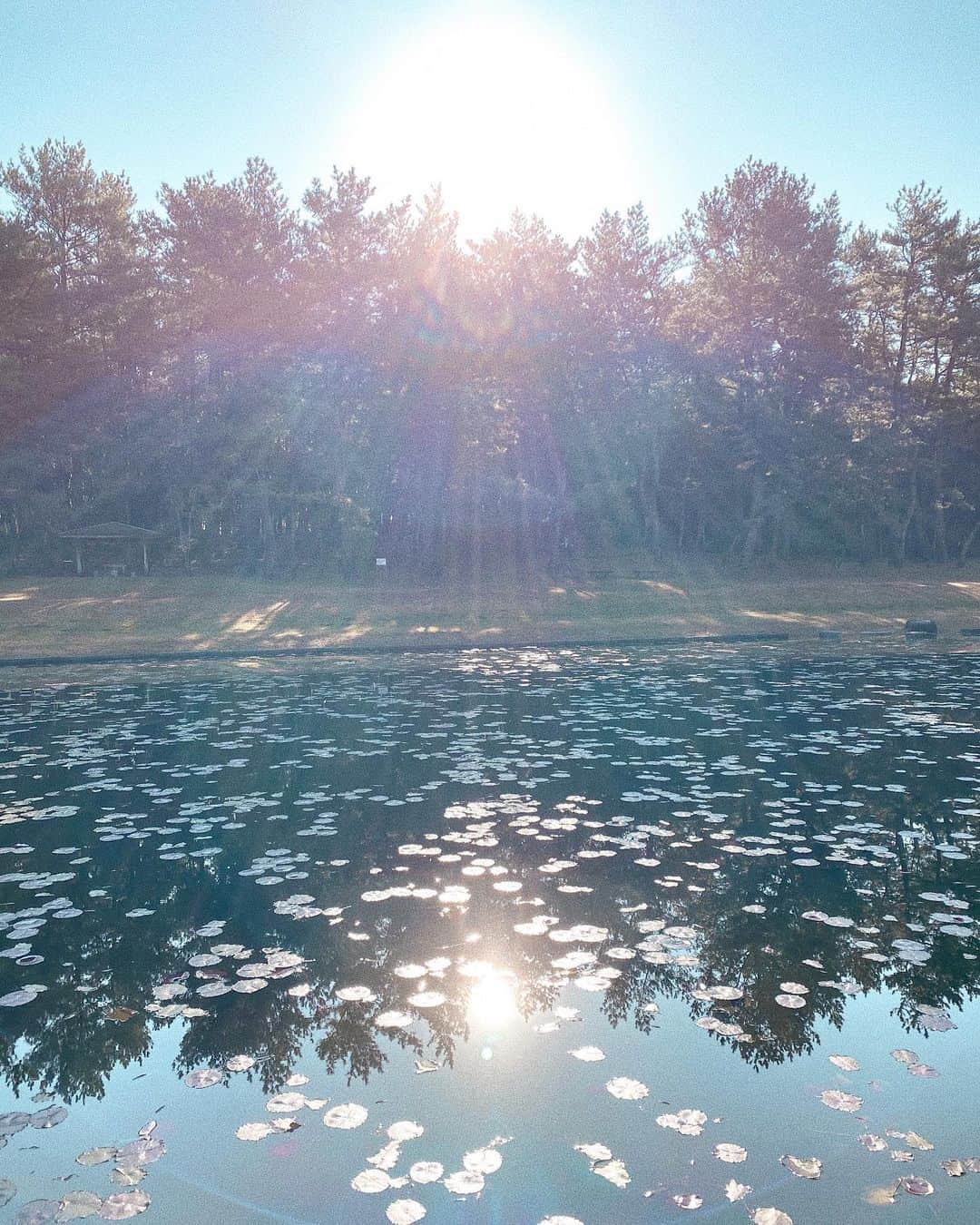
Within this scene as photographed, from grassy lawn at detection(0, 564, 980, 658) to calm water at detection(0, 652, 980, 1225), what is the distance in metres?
15.2

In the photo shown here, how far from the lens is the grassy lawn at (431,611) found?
2834 centimetres

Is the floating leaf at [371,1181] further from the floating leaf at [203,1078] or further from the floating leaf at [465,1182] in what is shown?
the floating leaf at [203,1078]

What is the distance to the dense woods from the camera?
44562mm

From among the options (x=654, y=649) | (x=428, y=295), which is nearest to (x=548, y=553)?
(x=428, y=295)

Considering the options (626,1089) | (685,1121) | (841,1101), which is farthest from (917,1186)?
(626,1089)

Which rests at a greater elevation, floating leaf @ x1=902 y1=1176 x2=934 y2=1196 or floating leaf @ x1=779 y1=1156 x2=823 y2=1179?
floating leaf @ x1=902 y1=1176 x2=934 y2=1196

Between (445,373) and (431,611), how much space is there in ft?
→ 47.1

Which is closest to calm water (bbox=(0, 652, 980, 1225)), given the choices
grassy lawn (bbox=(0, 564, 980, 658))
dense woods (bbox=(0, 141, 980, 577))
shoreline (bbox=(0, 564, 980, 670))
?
shoreline (bbox=(0, 564, 980, 670))

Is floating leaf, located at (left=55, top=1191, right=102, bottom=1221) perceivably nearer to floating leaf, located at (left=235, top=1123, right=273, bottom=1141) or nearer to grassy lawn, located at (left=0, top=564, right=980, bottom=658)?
floating leaf, located at (left=235, top=1123, right=273, bottom=1141)

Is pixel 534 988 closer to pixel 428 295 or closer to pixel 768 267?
pixel 428 295

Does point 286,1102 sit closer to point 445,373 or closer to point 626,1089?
point 626,1089

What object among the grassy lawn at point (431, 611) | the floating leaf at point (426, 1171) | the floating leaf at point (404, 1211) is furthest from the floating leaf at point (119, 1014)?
the grassy lawn at point (431, 611)

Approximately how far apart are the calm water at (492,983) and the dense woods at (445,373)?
32886 mm

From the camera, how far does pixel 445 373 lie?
4412cm
